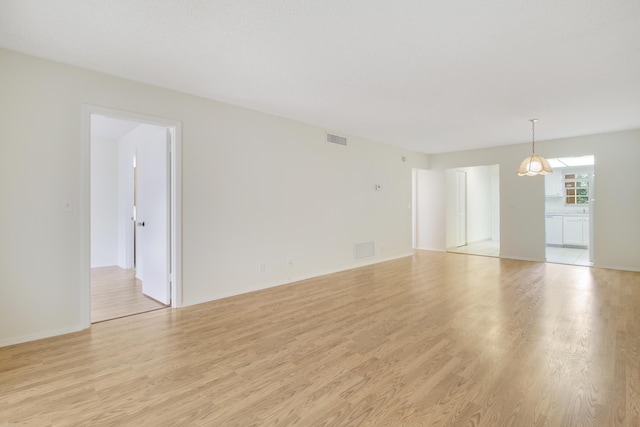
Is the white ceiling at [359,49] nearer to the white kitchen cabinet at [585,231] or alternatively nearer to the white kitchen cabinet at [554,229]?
the white kitchen cabinet at [585,231]

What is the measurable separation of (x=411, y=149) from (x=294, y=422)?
7014 mm

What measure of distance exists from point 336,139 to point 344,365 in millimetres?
4233

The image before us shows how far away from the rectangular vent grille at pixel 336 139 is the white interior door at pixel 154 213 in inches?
108

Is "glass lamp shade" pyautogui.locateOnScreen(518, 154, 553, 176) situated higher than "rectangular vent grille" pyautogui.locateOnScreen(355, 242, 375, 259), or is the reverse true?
"glass lamp shade" pyautogui.locateOnScreen(518, 154, 553, 176)

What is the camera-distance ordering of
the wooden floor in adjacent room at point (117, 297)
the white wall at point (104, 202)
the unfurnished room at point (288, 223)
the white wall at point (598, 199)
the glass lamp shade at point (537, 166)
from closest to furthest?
1. the unfurnished room at point (288, 223)
2. the wooden floor in adjacent room at point (117, 297)
3. the glass lamp shade at point (537, 166)
4. the white wall at point (598, 199)
5. the white wall at point (104, 202)

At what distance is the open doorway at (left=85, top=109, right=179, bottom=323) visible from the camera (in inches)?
151

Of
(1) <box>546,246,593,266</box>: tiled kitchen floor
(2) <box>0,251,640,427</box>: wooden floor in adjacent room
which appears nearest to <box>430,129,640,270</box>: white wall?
(1) <box>546,246,593,266</box>: tiled kitchen floor

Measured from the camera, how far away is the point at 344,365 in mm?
2414

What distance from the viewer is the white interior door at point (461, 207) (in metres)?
8.95

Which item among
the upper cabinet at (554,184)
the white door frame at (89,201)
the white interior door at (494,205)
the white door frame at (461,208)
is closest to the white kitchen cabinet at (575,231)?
the upper cabinet at (554,184)

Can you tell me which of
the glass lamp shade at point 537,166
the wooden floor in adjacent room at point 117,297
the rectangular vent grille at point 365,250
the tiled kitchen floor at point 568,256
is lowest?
the wooden floor in adjacent room at point 117,297

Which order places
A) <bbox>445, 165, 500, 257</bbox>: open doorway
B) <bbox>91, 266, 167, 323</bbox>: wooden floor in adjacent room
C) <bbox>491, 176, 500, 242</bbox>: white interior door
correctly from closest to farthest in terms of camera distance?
<bbox>91, 266, 167, 323</bbox>: wooden floor in adjacent room → <bbox>445, 165, 500, 257</bbox>: open doorway → <bbox>491, 176, 500, 242</bbox>: white interior door

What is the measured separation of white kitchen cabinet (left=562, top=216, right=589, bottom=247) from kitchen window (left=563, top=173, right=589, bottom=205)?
2.37 feet

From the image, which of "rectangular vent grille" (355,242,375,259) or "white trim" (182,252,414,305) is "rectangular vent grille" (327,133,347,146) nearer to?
"rectangular vent grille" (355,242,375,259)
